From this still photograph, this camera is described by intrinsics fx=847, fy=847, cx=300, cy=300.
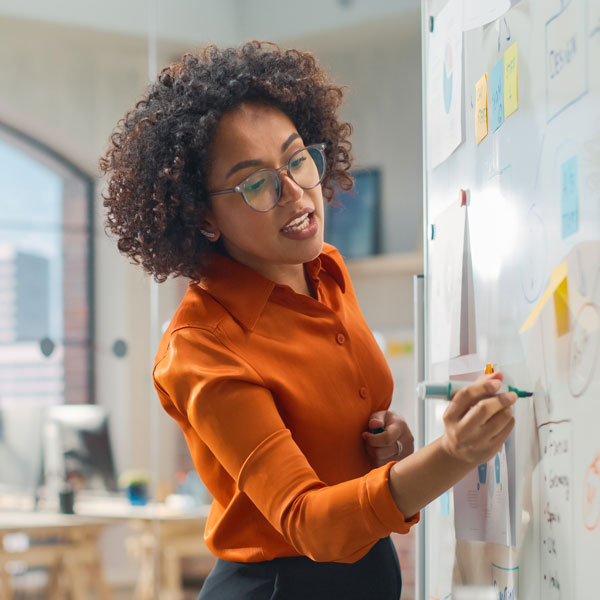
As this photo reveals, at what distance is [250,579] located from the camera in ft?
3.41

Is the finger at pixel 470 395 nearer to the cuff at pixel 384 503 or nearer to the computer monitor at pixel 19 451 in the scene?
the cuff at pixel 384 503

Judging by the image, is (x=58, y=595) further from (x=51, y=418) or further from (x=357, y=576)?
(x=357, y=576)

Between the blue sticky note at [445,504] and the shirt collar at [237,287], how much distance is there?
0.42 m

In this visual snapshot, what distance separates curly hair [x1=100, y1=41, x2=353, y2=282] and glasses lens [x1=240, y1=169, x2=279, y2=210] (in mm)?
71

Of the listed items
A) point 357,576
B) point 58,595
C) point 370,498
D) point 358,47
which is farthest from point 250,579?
point 358,47

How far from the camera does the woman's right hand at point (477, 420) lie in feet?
2.55

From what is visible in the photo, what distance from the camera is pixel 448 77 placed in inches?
48.6

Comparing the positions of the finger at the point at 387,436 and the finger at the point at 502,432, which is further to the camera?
the finger at the point at 387,436

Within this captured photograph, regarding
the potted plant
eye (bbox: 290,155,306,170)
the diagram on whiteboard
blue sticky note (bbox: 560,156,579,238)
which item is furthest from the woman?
the potted plant

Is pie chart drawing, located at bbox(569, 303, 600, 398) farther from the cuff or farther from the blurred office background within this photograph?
the blurred office background

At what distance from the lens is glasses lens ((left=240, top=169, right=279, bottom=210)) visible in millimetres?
985

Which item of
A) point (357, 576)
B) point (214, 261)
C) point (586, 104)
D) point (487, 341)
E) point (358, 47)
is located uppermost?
point (358, 47)

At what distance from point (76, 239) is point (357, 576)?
255 centimetres

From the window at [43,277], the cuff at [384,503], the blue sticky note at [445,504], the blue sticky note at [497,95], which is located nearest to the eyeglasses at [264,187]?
the blue sticky note at [497,95]
